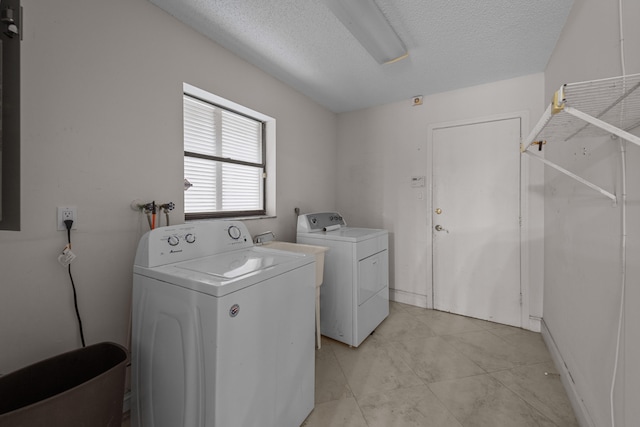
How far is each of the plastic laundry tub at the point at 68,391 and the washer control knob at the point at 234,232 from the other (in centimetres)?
79

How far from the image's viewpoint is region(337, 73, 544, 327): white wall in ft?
8.16

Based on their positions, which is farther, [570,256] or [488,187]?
[488,187]

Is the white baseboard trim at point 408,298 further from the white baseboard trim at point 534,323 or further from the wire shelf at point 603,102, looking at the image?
the wire shelf at point 603,102

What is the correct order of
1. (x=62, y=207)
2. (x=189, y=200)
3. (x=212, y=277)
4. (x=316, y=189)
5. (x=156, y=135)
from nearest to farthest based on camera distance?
1. (x=212, y=277)
2. (x=62, y=207)
3. (x=156, y=135)
4. (x=189, y=200)
5. (x=316, y=189)

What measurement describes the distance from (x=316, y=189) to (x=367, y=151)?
2.69 ft

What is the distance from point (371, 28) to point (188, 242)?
5.69 feet

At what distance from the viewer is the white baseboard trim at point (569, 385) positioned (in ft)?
4.65

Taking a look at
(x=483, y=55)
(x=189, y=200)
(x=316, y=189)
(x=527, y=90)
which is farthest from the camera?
(x=316, y=189)

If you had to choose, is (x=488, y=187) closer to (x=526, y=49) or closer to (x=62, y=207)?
(x=526, y=49)

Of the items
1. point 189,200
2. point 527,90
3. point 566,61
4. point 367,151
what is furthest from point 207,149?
point 527,90

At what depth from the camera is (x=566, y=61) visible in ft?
5.82

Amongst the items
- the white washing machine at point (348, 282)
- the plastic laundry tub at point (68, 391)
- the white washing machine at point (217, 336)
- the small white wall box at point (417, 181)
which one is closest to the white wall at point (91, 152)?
the plastic laundry tub at point (68, 391)

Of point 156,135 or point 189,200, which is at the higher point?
point 156,135

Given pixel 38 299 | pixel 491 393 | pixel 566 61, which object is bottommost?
pixel 491 393
